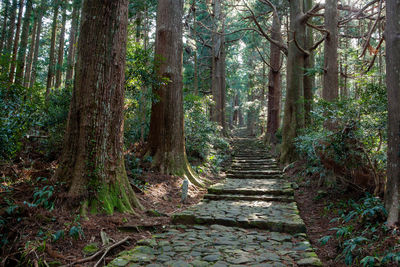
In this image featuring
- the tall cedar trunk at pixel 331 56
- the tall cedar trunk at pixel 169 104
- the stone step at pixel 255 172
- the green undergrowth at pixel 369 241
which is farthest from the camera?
the stone step at pixel 255 172

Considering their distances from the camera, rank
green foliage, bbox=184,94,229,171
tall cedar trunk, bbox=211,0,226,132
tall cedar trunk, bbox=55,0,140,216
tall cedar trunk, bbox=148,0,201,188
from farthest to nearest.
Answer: tall cedar trunk, bbox=211,0,226,132
green foliage, bbox=184,94,229,171
tall cedar trunk, bbox=148,0,201,188
tall cedar trunk, bbox=55,0,140,216

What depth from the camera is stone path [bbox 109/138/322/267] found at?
11.4 ft

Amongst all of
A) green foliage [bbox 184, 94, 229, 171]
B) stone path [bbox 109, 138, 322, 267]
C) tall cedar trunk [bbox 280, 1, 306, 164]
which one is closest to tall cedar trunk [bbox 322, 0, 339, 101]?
tall cedar trunk [bbox 280, 1, 306, 164]

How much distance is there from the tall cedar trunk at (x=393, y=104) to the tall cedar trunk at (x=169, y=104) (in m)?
5.20

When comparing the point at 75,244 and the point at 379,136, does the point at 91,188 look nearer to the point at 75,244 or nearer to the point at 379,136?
the point at 75,244

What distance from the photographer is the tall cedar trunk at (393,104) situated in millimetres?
3754

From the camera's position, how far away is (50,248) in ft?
10.4

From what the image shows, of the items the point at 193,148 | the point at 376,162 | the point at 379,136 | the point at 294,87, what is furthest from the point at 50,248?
the point at 294,87

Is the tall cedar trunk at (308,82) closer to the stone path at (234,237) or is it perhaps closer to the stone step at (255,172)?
the stone step at (255,172)

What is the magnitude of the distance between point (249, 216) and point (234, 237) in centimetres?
108

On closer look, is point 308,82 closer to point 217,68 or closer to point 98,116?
point 217,68

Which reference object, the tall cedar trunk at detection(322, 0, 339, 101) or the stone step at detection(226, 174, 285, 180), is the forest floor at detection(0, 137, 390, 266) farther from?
the tall cedar trunk at detection(322, 0, 339, 101)

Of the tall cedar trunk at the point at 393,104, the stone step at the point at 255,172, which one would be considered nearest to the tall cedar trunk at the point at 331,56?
the stone step at the point at 255,172

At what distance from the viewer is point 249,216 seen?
18.0ft
